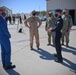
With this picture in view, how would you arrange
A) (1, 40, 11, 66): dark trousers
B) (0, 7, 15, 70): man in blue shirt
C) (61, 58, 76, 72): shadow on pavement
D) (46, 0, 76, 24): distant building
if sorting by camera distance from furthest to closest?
(46, 0, 76, 24): distant building, (61, 58, 76, 72): shadow on pavement, (1, 40, 11, 66): dark trousers, (0, 7, 15, 70): man in blue shirt

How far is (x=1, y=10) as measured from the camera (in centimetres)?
621

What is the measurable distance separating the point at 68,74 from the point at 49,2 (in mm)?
27480

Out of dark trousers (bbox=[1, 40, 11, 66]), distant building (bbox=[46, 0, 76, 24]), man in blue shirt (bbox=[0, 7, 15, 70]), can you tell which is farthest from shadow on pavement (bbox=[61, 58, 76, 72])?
distant building (bbox=[46, 0, 76, 24])

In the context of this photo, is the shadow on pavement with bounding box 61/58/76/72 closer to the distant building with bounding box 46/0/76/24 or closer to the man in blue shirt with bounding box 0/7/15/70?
the man in blue shirt with bounding box 0/7/15/70

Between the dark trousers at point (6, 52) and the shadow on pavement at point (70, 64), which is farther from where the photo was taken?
the shadow on pavement at point (70, 64)

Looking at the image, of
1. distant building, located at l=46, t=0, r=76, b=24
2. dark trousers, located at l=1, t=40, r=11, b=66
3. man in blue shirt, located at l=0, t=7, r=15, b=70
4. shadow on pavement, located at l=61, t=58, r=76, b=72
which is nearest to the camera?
man in blue shirt, located at l=0, t=7, r=15, b=70

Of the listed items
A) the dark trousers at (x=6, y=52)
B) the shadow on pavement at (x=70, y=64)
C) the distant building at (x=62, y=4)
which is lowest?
the shadow on pavement at (x=70, y=64)

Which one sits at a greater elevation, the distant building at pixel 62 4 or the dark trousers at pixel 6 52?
the distant building at pixel 62 4

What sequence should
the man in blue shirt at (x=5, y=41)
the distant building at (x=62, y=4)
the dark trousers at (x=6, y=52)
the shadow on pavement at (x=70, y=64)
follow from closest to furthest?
the man in blue shirt at (x=5, y=41)
the dark trousers at (x=6, y=52)
the shadow on pavement at (x=70, y=64)
the distant building at (x=62, y=4)

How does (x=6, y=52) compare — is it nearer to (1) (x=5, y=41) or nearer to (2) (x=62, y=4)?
(1) (x=5, y=41)

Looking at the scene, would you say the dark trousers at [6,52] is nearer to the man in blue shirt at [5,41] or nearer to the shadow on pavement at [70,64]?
the man in blue shirt at [5,41]

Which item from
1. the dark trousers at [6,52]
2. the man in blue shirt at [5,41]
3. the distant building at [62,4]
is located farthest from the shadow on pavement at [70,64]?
the distant building at [62,4]

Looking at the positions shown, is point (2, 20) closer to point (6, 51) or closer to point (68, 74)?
point (6, 51)

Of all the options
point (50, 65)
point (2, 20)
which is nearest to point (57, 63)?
point (50, 65)
